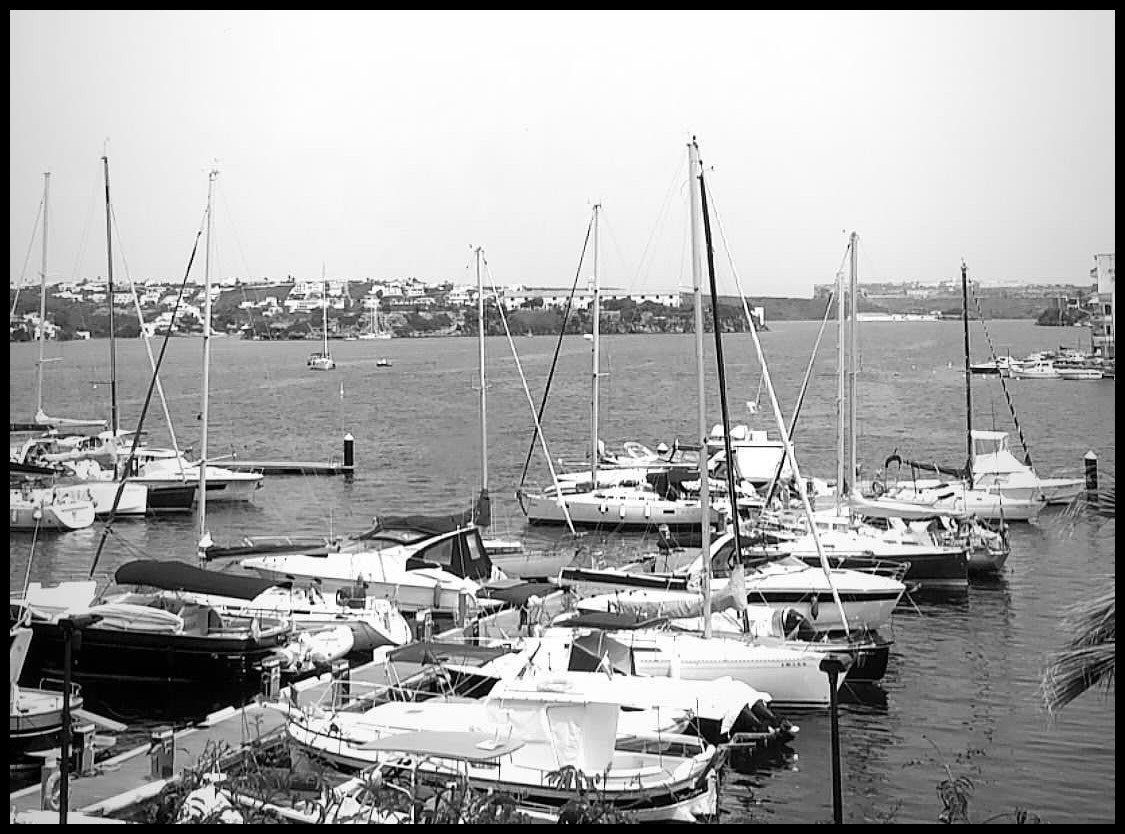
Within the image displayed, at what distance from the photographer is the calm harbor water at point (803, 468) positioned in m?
13.3

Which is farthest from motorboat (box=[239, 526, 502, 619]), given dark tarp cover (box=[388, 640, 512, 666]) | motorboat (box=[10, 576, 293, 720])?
dark tarp cover (box=[388, 640, 512, 666])

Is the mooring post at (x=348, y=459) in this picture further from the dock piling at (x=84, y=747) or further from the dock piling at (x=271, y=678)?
the dock piling at (x=84, y=747)

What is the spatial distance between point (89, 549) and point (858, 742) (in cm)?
1767

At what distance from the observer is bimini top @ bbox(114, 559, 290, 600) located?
16750 mm

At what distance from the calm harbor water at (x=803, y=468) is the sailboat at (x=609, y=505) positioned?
0.73 meters

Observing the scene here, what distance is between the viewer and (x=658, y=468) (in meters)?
34.6

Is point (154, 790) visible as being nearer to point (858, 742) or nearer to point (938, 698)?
point (858, 742)

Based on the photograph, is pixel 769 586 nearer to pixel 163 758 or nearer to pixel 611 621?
pixel 611 621

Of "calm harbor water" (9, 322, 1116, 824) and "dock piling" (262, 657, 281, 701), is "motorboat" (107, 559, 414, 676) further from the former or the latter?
"calm harbor water" (9, 322, 1116, 824)

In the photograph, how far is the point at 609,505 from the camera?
29.1 meters

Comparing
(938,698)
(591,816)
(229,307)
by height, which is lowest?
(938,698)

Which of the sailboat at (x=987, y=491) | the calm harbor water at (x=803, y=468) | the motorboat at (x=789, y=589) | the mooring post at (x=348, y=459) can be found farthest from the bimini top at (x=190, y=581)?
the mooring post at (x=348, y=459)

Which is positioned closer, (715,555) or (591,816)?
(591,816)

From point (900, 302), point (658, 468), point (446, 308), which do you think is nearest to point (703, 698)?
point (658, 468)
